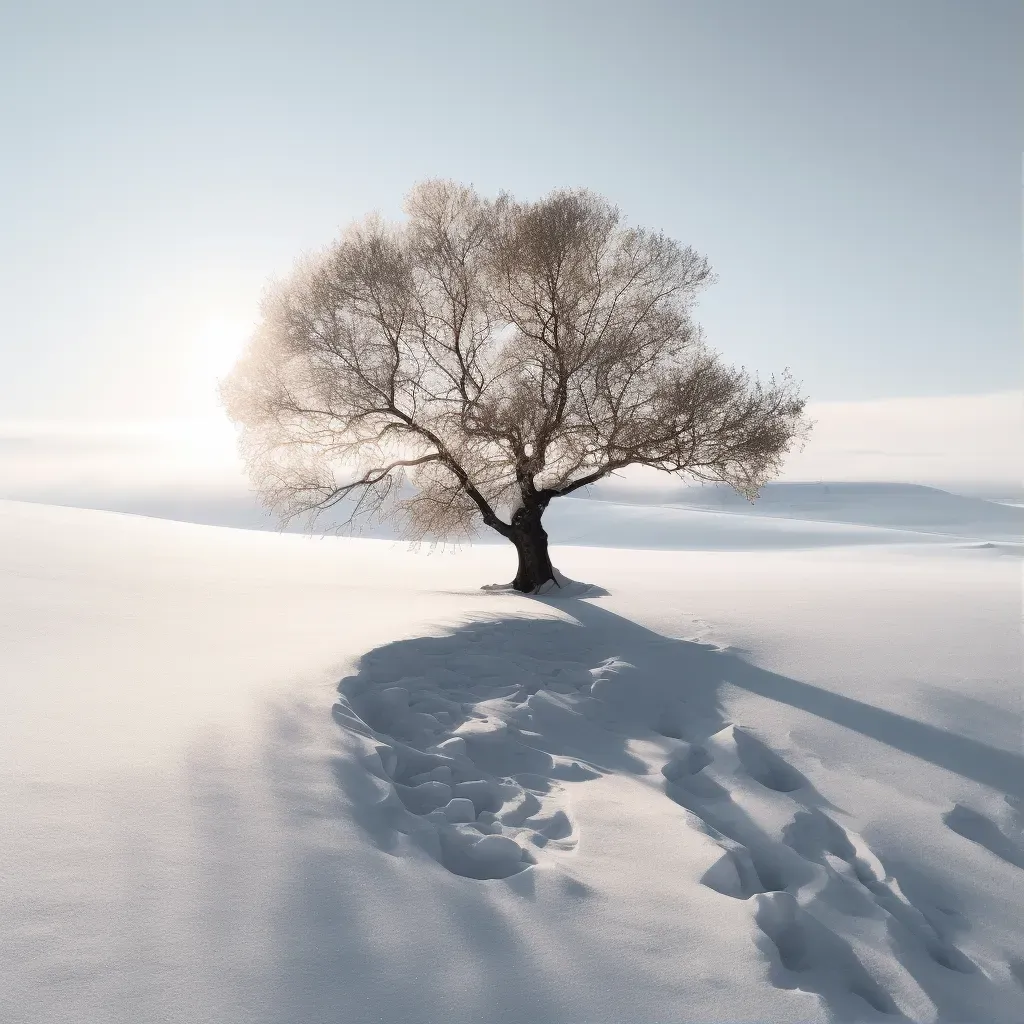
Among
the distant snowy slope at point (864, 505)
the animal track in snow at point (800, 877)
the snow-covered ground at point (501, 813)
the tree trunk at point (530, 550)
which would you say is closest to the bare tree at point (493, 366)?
the tree trunk at point (530, 550)

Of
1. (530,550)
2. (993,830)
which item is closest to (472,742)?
(993,830)

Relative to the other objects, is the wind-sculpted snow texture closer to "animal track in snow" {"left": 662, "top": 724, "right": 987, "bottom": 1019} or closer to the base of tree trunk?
"animal track in snow" {"left": 662, "top": 724, "right": 987, "bottom": 1019}

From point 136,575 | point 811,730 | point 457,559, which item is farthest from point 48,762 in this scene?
point 457,559

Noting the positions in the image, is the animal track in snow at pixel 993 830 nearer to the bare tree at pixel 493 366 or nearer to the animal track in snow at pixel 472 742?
the animal track in snow at pixel 472 742

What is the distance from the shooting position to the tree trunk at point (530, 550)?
1288 cm

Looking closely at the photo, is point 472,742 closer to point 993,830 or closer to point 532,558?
point 993,830

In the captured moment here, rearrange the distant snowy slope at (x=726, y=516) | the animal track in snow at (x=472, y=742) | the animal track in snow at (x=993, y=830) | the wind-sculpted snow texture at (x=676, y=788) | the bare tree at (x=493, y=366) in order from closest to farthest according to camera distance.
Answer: the wind-sculpted snow texture at (x=676, y=788) → the animal track in snow at (x=472, y=742) → the animal track in snow at (x=993, y=830) → the bare tree at (x=493, y=366) → the distant snowy slope at (x=726, y=516)

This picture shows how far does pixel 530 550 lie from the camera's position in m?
12.9

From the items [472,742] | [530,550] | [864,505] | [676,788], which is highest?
[864,505]

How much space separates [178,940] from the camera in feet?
9.02

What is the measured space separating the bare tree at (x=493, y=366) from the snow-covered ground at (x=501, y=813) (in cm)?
305

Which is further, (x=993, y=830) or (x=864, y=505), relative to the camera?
(x=864, y=505)

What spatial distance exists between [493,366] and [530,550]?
3.37 metres

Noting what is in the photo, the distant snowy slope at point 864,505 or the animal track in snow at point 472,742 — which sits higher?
the distant snowy slope at point 864,505
